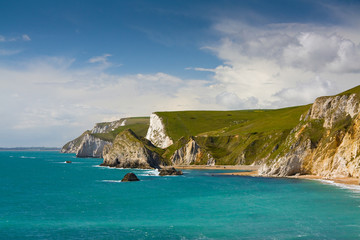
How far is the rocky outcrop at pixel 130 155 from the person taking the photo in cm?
18475

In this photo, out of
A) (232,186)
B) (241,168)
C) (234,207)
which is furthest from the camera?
(241,168)

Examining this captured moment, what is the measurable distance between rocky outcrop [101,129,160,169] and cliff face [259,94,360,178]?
6878 cm

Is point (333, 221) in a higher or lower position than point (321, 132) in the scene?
lower

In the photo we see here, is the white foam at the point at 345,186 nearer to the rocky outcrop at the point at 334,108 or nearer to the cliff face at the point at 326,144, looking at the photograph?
the cliff face at the point at 326,144

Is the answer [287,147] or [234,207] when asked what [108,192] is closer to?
[234,207]

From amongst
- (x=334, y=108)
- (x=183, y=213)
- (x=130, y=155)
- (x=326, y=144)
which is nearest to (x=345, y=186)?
(x=326, y=144)

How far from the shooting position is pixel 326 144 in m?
118

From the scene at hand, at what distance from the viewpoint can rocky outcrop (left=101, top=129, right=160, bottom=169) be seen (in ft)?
606

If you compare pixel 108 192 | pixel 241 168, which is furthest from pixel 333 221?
pixel 241 168

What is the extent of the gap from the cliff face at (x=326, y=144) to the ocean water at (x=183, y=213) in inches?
651

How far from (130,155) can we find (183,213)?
12751cm

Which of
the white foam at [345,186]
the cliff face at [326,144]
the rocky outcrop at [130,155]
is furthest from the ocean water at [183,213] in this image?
the rocky outcrop at [130,155]

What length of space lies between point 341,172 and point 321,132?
83.6ft

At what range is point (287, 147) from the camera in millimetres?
130000
